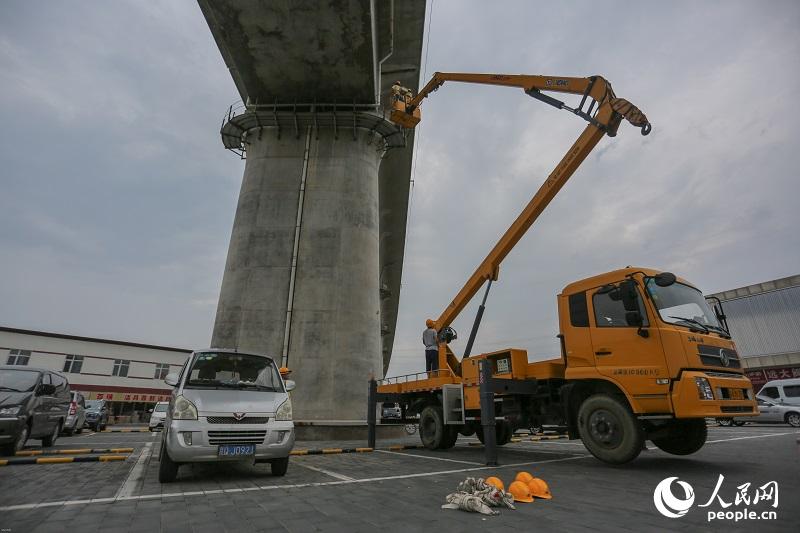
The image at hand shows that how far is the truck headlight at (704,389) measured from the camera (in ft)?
17.4

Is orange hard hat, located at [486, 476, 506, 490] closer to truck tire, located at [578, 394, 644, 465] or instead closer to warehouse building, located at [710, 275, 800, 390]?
truck tire, located at [578, 394, 644, 465]

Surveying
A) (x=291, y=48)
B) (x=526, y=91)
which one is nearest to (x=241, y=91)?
(x=291, y=48)

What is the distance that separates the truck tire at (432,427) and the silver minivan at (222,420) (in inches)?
181

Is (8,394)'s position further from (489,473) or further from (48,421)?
(489,473)

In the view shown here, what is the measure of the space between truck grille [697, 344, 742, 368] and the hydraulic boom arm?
494 cm

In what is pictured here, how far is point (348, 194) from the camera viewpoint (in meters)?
16.7

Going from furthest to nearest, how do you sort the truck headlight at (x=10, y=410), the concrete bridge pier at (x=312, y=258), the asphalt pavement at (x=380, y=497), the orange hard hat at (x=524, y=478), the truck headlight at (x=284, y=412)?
the concrete bridge pier at (x=312, y=258) → the truck headlight at (x=10, y=410) → the truck headlight at (x=284, y=412) → the orange hard hat at (x=524, y=478) → the asphalt pavement at (x=380, y=497)

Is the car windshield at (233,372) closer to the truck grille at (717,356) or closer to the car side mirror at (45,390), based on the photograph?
Answer: the car side mirror at (45,390)

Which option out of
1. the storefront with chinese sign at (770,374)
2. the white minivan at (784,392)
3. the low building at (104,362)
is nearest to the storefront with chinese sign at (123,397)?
the low building at (104,362)

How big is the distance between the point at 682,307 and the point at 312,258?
40.7 ft

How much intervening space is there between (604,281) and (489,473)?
3.76 m

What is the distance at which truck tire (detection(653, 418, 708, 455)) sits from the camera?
665 cm

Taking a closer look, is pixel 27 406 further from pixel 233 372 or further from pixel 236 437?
pixel 236 437

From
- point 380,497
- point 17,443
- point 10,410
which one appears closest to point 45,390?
point 10,410
